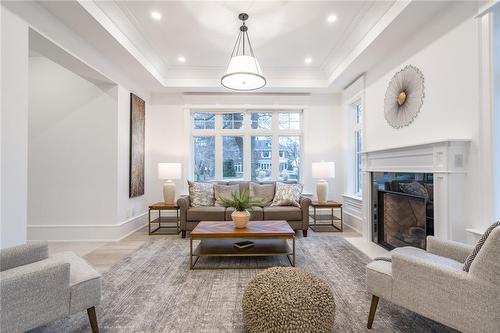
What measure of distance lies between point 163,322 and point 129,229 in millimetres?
2816

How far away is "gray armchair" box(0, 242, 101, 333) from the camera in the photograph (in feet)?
4.22

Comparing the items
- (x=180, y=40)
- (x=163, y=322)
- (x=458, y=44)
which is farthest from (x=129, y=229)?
(x=458, y=44)

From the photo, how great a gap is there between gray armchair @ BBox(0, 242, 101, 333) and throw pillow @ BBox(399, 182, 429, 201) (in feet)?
10.1

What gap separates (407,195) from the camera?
2.97m

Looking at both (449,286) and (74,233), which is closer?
(449,286)

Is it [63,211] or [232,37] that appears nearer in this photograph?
[232,37]

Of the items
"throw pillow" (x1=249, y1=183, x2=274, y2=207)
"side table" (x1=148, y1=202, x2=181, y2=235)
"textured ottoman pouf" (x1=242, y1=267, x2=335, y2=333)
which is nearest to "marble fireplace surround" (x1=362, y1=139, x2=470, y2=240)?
"textured ottoman pouf" (x1=242, y1=267, x2=335, y2=333)

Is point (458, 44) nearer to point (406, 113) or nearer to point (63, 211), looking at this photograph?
point (406, 113)

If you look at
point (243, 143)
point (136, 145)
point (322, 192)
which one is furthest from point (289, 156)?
point (136, 145)

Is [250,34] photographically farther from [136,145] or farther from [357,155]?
[357,155]

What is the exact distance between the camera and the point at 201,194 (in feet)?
14.4

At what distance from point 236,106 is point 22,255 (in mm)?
4208

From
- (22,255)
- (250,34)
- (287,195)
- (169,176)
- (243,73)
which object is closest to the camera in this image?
(22,255)

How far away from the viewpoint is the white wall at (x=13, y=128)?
2.07 m
